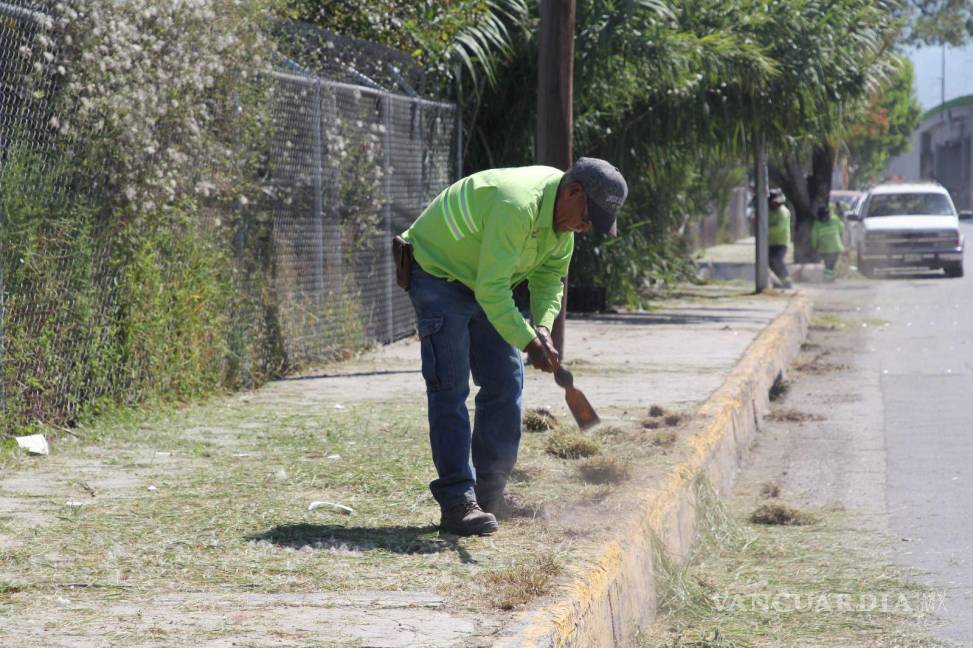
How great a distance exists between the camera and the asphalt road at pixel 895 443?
623 cm

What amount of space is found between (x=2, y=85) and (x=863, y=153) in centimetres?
6720

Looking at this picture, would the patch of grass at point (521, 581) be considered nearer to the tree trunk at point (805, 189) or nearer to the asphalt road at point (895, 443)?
the asphalt road at point (895, 443)

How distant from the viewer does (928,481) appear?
7.67m

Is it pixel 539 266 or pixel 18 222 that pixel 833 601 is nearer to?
pixel 539 266

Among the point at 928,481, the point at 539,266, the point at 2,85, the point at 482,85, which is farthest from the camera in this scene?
the point at 482,85

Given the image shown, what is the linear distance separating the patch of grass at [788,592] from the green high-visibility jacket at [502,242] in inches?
47.3

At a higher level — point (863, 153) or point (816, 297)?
point (863, 153)

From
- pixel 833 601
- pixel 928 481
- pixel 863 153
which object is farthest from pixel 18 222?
pixel 863 153

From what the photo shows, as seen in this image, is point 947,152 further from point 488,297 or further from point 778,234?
point 488,297

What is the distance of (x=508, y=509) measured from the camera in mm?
5711

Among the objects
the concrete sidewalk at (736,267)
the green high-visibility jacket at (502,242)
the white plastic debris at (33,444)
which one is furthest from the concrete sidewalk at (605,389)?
the concrete sidewalk at (736,267)

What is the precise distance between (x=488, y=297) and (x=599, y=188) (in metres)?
0.57

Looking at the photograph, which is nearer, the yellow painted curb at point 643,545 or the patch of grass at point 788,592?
the yellow painted curb at point 643,545

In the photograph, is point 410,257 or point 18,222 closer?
point 410,257
